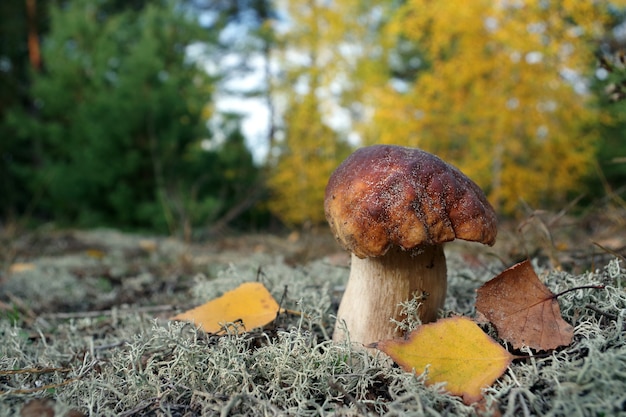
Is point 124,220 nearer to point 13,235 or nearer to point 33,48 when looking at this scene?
point 13,235

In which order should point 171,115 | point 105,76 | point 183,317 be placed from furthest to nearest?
point 105,76 < point 171,115 < point 183,317

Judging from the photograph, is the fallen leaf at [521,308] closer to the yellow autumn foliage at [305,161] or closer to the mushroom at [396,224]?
the mushroom at [396,224]

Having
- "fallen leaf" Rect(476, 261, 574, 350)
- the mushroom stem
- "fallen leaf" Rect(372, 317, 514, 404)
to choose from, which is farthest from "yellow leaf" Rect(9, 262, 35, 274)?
"fallen leaf" Rect(476, 261, 574, 350)

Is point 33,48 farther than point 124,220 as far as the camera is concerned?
Yes

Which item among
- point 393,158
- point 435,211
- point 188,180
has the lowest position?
point 188,180

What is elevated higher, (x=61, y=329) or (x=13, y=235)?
(x=61, y=329)

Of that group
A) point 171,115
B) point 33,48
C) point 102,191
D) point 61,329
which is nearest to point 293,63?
point 171,115

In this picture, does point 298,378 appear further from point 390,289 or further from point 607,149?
point 607,149
